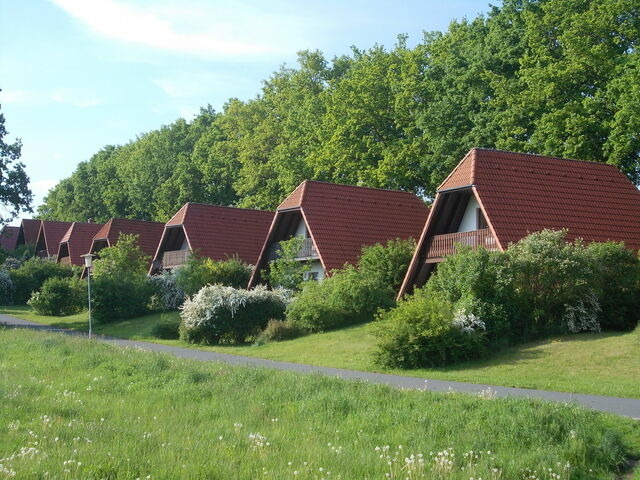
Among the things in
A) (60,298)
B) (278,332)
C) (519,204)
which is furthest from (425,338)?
(60,298)

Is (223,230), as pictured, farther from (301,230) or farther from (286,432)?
(286,432)

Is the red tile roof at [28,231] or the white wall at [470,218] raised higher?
the red tile roof at [28,231]

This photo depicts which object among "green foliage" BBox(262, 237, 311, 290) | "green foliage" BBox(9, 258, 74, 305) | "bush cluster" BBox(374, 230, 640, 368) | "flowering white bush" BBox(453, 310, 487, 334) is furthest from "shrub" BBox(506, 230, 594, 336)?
"green foliage" BBox(9, 258, 74, 305)

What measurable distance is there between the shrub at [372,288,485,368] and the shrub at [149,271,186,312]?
2487 cm

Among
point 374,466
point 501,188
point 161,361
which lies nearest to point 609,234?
point 501,188

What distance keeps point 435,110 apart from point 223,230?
49.3 feet

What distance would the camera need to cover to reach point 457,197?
32938 mm

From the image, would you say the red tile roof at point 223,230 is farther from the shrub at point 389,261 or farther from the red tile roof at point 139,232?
the shrub at point 389,261

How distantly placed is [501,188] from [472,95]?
43.4ft

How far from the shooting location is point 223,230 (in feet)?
165

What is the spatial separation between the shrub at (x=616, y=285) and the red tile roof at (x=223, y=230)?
26122 mm

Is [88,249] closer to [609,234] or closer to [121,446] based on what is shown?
[609,234]

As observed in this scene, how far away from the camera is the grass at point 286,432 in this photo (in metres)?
9.27

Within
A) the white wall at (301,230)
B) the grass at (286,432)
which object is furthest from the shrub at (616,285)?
the white wall at (301,230)
